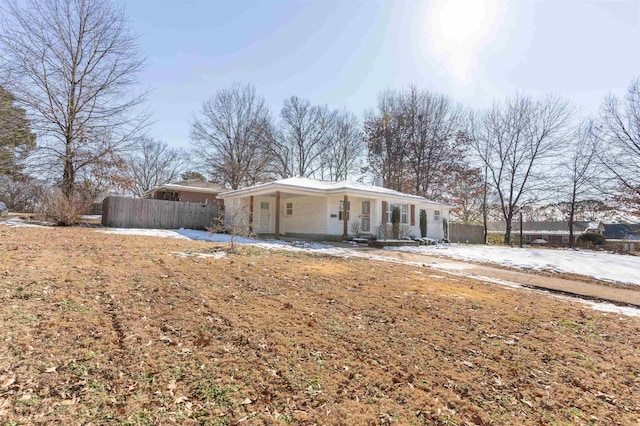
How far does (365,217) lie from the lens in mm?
18016

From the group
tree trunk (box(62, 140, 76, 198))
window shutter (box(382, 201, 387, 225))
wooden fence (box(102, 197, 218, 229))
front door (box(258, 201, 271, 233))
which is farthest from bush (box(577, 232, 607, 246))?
tree trunk (box(62, 140, 76, 198))

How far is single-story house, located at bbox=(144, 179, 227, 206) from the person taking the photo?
25.4 m

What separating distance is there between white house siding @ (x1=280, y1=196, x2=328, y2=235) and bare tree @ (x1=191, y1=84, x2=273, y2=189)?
12.5 meters

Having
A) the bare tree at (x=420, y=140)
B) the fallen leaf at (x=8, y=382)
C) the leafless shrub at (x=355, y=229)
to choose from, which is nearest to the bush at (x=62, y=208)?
the leafless shrub at (x=355, y=229)

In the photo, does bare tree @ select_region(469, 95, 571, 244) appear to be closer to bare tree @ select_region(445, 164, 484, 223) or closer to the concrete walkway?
bare tree @ select_region(445, 164, 484, 223)

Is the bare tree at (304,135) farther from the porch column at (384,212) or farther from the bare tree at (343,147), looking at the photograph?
Answer: the porch column at (384,212)

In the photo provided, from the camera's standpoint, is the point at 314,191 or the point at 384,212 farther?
the point at 384,212

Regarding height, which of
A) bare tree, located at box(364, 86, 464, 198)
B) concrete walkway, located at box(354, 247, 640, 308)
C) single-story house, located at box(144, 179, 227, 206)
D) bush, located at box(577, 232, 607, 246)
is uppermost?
bare tree, located at box(364, 86, 464, 198)

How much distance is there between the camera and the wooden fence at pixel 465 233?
26109 mm

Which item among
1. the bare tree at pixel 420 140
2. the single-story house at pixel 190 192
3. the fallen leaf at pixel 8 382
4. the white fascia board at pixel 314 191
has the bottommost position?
the fallen leaf at pixel 8 382

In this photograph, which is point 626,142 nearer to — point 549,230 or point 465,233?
point 465,233

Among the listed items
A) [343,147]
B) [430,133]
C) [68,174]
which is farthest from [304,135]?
[68,174]

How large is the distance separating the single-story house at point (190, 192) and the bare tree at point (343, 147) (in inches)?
469

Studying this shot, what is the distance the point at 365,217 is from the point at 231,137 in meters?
18.6
